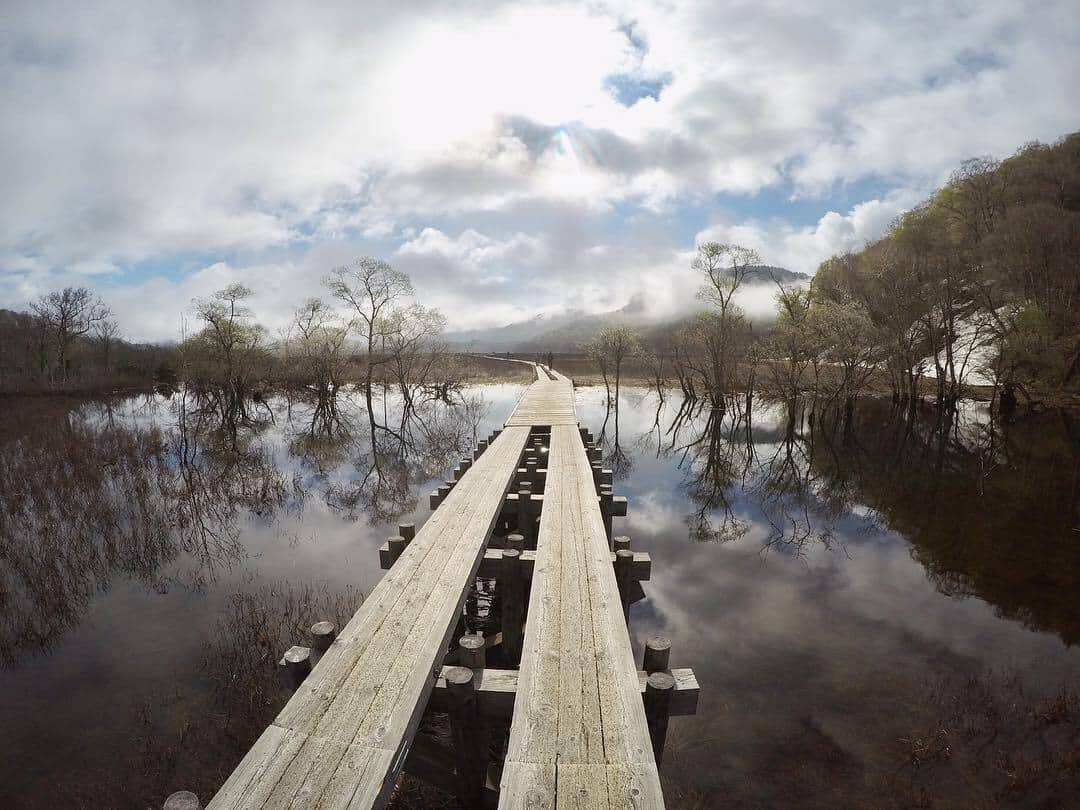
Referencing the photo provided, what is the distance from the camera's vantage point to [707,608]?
30.1 ft

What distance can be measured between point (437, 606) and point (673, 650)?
15.9 feet

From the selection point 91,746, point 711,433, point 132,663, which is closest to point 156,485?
point 132,663

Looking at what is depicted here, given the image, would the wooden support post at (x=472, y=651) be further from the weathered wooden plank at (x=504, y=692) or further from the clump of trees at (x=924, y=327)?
the clump of trees at (x=924, y=327)

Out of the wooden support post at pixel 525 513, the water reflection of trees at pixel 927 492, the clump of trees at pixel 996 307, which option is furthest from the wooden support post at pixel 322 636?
the clump of trees at pixel 996 307

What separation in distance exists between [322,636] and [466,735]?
54.1 inches

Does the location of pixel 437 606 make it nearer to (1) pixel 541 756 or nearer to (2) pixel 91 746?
(1) pixel 541 756

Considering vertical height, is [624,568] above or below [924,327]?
below

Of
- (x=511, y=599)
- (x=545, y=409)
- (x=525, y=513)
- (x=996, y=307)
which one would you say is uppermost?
(x=996, y=307)

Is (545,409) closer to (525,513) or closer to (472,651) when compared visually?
(525,513)

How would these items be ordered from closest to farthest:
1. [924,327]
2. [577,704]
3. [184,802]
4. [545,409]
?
1. [184,802]
2. [577,704]
3. [545,409]
4. [924,327]

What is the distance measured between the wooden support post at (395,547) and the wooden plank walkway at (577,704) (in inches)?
69.7

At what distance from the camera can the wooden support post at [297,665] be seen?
367 cm

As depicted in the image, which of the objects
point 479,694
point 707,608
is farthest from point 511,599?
point 707,608

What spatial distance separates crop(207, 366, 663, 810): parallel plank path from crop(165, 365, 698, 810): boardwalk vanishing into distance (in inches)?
0.4
